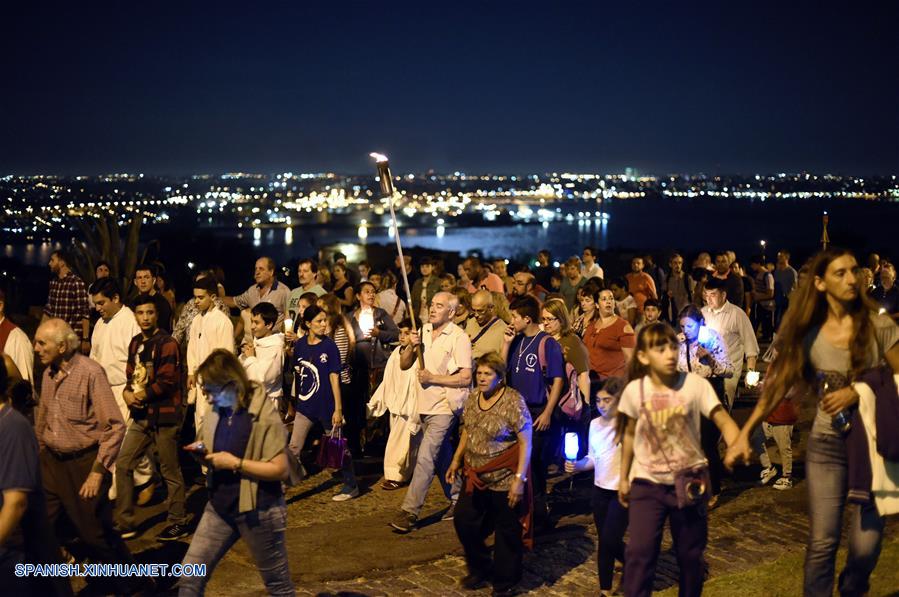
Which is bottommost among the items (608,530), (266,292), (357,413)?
(608,530)

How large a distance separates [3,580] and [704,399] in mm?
3485

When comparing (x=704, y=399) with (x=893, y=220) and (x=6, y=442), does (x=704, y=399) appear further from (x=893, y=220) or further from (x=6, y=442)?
(x=893, y=220)

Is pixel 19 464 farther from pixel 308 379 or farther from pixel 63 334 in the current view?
pixel 308 379

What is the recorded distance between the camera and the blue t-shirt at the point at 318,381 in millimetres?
8492

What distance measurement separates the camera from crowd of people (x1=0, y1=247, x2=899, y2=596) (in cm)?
492

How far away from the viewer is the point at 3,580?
4.62m

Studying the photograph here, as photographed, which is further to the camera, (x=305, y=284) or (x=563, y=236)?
(x=563, y=236)

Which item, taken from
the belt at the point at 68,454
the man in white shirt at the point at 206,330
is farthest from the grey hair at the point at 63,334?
the man in white shirt at the point at 206,330

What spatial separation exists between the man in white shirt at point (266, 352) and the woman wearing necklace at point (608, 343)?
293cm

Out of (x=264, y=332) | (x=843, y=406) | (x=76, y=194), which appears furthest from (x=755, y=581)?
(x=76, y=194)

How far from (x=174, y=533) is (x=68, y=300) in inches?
161

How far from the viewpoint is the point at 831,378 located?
16.6 ft

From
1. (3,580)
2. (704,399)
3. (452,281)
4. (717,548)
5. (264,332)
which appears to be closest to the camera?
(3,580)

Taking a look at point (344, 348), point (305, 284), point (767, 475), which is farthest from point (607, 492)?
point (305, 284)
